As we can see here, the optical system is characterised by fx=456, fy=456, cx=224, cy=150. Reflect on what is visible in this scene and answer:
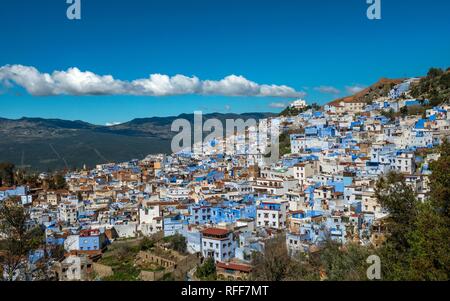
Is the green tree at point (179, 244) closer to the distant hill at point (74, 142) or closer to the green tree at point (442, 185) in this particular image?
the green tree at point (442, 185)

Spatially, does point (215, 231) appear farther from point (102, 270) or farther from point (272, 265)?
point (272, 265)

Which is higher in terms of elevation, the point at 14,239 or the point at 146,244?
the point at 14,239

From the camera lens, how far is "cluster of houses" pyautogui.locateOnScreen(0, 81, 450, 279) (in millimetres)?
16531

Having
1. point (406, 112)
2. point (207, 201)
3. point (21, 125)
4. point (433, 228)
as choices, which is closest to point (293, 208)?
point (207, 201)

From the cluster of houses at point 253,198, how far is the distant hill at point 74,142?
28502 millimetres

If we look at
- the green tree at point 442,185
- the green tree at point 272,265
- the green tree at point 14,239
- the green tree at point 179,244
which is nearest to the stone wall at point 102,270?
the green tree at point 179,244

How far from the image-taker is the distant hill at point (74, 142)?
68.8 m

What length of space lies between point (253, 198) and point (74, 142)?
75.0 metres

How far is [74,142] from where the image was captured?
296ft

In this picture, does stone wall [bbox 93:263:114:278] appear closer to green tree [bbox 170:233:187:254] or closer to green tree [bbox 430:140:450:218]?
green tree [bbox 170:233:187:254]

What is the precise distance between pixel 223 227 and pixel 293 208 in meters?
3.74

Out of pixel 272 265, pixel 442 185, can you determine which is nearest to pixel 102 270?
pixel 272 265

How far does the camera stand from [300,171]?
25844 millimetres
